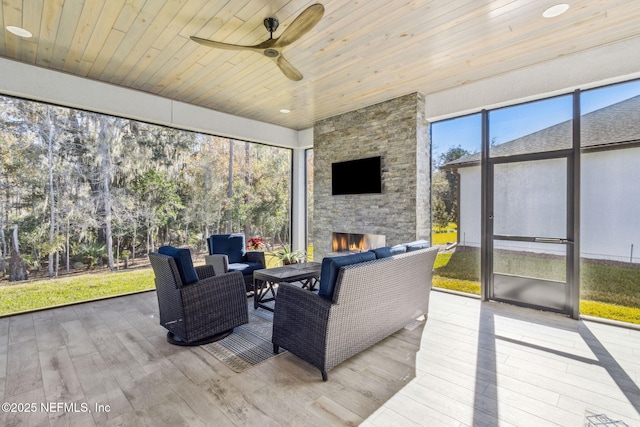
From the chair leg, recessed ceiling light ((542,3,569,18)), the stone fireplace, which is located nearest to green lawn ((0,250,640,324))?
the stone fireplace

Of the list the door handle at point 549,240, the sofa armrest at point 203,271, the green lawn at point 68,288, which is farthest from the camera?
the green lawn at point 68,288

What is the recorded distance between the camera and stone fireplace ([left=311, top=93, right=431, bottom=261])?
14.6 ft

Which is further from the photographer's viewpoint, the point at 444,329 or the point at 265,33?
the point at 444,329

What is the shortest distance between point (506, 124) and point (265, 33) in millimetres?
3183

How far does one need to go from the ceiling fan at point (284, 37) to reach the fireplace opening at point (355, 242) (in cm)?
283

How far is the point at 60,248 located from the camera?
434cm

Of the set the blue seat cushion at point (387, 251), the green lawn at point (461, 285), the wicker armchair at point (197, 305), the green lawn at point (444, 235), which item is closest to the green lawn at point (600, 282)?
the green lawn at point (461, 285)

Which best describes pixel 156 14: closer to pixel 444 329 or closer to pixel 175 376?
pixel 175 376

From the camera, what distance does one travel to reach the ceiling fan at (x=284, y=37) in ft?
7.08

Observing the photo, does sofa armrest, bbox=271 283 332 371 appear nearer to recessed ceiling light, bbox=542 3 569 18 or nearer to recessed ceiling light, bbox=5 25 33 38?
recessed ceiling light, bbox=542 3 569 18

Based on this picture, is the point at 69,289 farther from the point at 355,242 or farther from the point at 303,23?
the point at 303,23

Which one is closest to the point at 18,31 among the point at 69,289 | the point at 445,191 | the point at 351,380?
the point at 69,289

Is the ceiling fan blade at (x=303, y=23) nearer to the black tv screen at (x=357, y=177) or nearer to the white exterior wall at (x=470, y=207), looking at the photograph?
the black tv screen at (x=357, y=177)

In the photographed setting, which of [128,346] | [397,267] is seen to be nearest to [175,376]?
[128,346]
